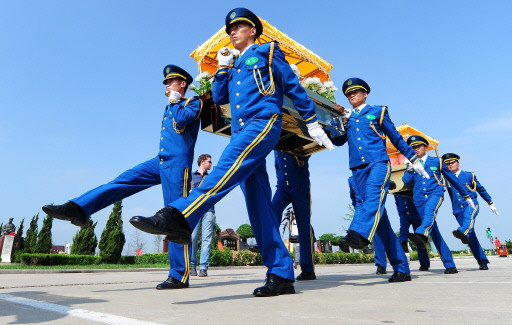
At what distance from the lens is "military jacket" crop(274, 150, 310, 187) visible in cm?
475

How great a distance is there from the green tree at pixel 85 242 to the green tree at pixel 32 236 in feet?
9.60

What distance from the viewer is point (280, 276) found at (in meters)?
2.89

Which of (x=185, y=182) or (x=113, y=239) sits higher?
(x=113, y=239)

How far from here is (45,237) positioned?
70.7 feet

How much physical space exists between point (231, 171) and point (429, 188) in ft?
15.4

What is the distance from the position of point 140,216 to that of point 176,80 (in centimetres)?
264

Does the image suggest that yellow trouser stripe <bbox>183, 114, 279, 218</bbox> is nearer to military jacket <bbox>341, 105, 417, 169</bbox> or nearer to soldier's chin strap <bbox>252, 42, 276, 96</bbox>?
soldier's chin strap <bbox>252, 42, 276, 96</bbox>

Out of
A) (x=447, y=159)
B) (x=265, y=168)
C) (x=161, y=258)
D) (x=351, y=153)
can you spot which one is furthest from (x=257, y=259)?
(x=265, y=168)

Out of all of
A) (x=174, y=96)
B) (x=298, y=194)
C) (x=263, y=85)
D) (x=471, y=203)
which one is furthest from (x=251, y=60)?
Result: (x=471, y=203)

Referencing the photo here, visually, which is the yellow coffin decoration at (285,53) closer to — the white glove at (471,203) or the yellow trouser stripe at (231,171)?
the yellow trouser stripe at (231,171)

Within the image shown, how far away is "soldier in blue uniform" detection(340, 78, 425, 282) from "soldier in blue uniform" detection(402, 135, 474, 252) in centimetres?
132

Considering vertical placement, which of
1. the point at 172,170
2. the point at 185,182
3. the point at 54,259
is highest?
the point at 172,170

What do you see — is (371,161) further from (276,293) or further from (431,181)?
(431,181)

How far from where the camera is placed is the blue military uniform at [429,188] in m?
5.89
